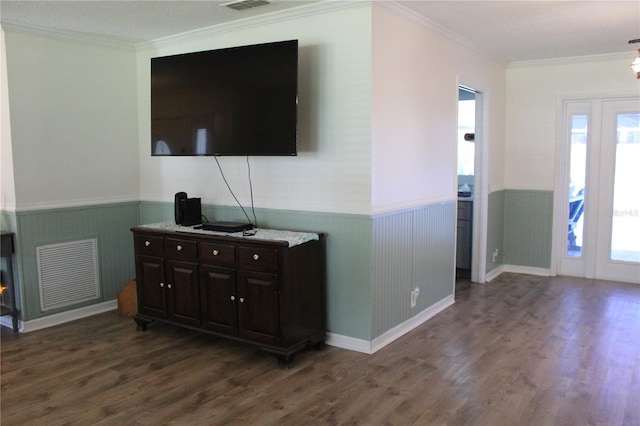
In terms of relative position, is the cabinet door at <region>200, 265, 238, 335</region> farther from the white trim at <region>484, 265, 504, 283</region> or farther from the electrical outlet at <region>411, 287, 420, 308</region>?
the white trim at <region>484, 265, 504, 283</region>

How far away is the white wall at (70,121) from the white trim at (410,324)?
2.72m

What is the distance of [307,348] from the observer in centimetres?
372

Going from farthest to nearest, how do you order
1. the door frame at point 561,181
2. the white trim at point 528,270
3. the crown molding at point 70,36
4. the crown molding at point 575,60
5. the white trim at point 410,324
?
the white trim at point 528,270 → the door frame at point 561,181 → the crown molding at point 575,60 → the crown molding at point 70,36 → the white trim at point 410,324

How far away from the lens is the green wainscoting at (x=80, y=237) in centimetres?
→ 416

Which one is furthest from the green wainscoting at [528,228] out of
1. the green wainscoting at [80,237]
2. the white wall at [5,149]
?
the white wall at [5,149]

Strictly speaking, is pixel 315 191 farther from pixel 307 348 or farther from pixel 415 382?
pixel 415 382

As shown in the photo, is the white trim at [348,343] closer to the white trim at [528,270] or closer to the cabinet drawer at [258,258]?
the cabinet drawer at [258,258]

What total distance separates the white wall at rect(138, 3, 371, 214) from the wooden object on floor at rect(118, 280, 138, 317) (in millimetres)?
1205

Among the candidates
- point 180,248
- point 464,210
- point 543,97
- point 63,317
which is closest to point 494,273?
point 464,210

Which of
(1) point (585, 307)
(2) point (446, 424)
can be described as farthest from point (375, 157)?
(1) point (585, 307)

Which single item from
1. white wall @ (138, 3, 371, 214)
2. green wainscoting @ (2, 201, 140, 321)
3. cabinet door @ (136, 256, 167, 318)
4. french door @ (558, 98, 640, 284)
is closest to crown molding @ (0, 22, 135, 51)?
white wall @ (138, 3, 371, 214)

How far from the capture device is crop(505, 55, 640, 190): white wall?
550cm

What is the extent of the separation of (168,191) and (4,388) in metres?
2.10

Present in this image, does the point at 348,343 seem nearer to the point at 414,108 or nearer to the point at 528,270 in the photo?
the point at 414,108
